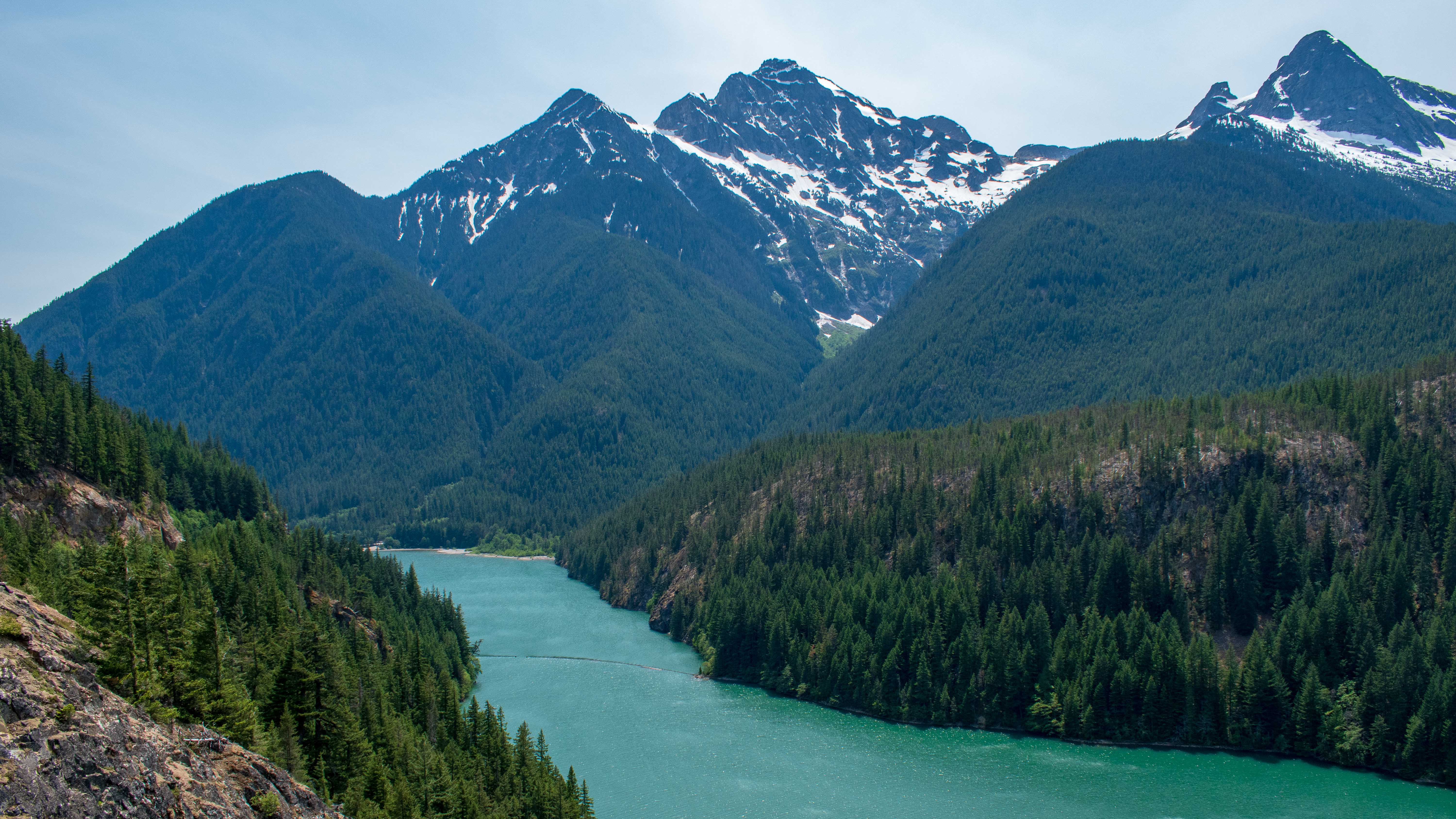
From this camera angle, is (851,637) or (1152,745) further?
(851,637)

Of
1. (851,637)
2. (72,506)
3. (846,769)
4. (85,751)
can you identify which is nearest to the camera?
(85,751)

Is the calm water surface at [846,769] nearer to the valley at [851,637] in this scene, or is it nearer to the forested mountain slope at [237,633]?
the valley at [851,637]

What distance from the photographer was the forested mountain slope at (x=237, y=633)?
3603 cm

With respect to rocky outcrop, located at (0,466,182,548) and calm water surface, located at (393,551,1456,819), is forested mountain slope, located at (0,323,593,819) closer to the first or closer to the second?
rocky outcrop, located at (0,466,182,548)

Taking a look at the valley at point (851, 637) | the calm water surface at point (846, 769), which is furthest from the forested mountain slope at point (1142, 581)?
the calm water surface at point (846, 769)

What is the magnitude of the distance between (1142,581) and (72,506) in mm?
96217

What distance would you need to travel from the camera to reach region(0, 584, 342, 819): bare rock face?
71.6 ft

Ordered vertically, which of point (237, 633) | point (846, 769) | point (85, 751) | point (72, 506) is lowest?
point (846, 769)

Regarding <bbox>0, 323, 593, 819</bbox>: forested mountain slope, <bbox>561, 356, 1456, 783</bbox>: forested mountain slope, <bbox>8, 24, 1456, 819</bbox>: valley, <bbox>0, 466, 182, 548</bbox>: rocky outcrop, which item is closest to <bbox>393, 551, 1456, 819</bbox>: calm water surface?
<bbox>8, 24, 1456, 819</bbox>: valley

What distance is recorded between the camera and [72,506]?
70938 mm

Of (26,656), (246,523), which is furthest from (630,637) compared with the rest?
(26,656)

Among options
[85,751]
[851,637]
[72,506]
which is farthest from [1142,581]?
[85,751]

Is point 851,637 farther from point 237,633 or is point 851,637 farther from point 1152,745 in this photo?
point 237,633

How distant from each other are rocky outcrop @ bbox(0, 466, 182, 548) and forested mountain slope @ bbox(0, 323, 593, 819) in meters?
0.19
